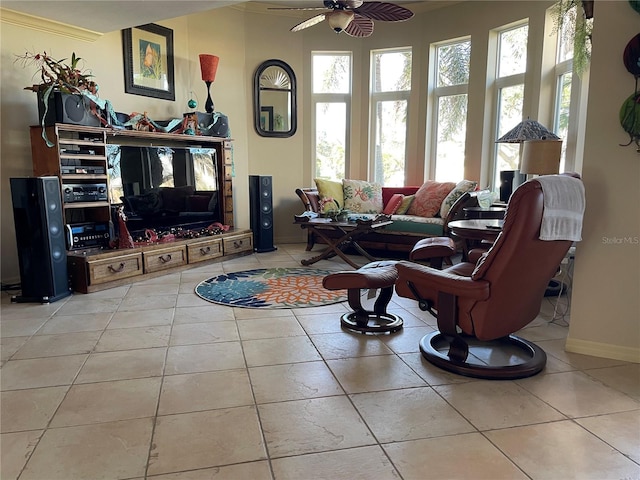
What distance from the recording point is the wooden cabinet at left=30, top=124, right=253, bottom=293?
392 centimetres

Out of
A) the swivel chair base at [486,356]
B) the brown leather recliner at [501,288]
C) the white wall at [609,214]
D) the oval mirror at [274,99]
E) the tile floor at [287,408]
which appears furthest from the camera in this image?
the oval mirror at [274,99]

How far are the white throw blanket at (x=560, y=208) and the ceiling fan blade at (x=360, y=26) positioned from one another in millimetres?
2513

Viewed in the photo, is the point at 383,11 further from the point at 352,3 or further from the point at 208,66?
the point at 208,66

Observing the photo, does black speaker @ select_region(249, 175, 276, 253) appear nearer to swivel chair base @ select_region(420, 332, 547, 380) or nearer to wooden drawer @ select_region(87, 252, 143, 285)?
wooden drawer @ select_region(87, 252, 143, 285)

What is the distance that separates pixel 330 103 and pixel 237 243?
2.61 meters

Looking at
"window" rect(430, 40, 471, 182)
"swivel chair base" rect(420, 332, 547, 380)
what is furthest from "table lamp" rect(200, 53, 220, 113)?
"swivel chair base" rect(420, 332, 547, 380)

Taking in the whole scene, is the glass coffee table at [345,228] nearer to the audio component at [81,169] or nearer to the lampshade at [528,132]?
the lampshade at [528,132]

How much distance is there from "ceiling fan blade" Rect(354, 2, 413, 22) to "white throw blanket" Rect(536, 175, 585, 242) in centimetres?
219

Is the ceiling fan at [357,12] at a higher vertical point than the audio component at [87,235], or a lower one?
higher

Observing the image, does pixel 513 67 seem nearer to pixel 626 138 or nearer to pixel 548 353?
pixel 626 138

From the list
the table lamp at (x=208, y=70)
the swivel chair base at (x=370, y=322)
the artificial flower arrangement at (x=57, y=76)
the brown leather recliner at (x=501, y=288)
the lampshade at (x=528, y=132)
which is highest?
the table lamp at (x=208, y=70)

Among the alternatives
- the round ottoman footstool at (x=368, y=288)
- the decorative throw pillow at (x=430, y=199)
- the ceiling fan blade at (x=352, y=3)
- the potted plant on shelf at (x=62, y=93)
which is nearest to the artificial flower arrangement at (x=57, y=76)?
the potted plant on shelf at (x=62, y=93)

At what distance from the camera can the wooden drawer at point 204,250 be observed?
4.94 m

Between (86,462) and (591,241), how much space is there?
8.96ft
